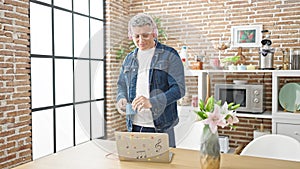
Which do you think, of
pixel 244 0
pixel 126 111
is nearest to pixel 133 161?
pixel 126 111

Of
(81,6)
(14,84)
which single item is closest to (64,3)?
(81,6)

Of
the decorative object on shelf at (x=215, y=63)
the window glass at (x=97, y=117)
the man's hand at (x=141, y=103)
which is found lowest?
the window glass at (x=97, y=117)

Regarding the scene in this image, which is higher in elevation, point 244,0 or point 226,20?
point 244,0

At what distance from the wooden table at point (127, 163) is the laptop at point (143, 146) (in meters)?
0.03

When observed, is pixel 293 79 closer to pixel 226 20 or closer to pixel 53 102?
pixel 226 20

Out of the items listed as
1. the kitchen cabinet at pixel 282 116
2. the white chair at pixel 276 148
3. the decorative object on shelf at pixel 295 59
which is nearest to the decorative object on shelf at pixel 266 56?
the kitchen cabinet at pixel 282 116

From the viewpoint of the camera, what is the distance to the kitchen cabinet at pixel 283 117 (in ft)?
10.3

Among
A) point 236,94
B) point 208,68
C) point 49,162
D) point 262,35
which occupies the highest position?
point 262,35

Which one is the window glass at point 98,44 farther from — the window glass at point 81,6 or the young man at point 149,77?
the window glass at point 81,6

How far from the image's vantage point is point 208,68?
1226 mm

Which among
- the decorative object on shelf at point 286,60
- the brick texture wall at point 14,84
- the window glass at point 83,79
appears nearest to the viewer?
the window glass at point 83,79

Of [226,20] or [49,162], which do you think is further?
[226,20]

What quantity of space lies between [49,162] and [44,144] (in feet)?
5.17

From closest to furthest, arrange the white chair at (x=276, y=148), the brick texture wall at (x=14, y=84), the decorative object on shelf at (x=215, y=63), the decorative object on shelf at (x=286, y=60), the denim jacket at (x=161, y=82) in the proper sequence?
the denim jacket at (x=161, y=82) < the decorative object on shelf at (x=215, y=63) < the white chair at (x=276, y=148) < the brick texture wall at (x=14, y=84) < the decorative object on shelf at (x=286, y=60)
